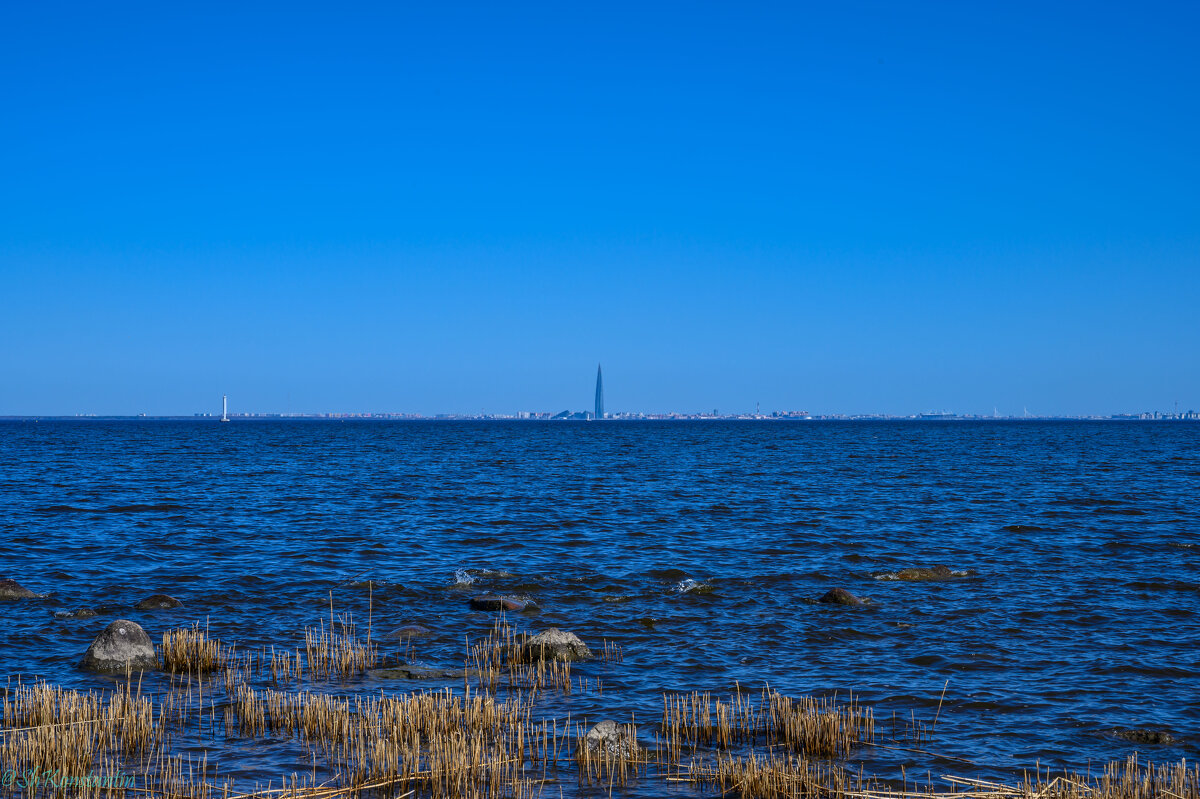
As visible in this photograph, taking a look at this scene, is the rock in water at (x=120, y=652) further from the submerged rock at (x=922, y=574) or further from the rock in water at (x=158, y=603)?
the submerged rock at (x=922, y=574)

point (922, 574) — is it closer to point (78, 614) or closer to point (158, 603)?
point (158, 603)

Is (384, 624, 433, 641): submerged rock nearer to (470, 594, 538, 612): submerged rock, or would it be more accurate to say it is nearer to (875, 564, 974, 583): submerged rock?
(470, 594, 538, 612): submerged rock

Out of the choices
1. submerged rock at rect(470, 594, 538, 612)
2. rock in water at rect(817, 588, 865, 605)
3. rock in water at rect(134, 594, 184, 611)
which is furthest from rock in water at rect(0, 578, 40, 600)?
rock in water at rect(817, 588, 865, 605)

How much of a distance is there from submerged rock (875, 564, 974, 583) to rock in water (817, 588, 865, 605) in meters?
3.82

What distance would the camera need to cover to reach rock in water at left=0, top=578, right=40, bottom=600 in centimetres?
2244

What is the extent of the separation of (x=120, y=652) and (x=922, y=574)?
62.8 feet

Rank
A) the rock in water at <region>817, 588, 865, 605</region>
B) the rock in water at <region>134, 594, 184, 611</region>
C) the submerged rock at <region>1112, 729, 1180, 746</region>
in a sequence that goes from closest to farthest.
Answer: the submerged rock at <region>1112, 729, 1180, 746</region>, the rock in water at <region>134, 594, 184, 611</region>, the rock in water at <region>817, 588, 865, 605</region>

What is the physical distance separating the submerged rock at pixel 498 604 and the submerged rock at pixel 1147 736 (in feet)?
40.5

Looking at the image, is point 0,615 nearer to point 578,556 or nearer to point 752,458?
point 578,556

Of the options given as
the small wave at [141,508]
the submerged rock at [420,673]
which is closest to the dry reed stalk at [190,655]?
the submerged rock at [420,673]

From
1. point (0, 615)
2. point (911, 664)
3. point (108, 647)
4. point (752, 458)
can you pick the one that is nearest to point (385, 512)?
point (0, 615)

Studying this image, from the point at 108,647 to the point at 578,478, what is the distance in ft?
160

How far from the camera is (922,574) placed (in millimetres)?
26328

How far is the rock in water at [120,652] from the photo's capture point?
640 inches
